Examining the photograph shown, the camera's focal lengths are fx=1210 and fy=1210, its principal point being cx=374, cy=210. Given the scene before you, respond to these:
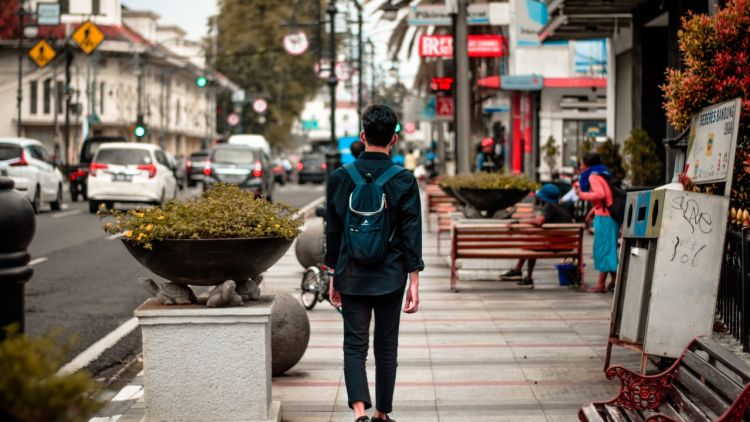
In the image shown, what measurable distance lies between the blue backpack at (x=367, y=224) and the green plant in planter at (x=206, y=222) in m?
0.63

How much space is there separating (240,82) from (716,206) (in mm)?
90368

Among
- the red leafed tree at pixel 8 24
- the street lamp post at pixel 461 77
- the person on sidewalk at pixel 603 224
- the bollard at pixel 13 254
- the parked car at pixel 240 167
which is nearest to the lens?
the bollard at pixel 13 254

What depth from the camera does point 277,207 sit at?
7.13m

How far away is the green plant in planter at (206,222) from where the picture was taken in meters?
6.42

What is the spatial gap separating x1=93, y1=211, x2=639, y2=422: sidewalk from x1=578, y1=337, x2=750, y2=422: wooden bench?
4.13ft

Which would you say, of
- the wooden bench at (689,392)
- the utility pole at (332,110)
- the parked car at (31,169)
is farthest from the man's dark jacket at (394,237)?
the parked car at (31,169)

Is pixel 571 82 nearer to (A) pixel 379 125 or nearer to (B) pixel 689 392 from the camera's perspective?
(A) pixel 379 125

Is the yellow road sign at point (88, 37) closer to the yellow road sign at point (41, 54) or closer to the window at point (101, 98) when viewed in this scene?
the yellow road sign at point (41, 54)

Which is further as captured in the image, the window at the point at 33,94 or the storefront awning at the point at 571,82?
the window at the point at 33,94

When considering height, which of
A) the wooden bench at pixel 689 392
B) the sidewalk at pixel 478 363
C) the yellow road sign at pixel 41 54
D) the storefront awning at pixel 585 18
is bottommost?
the sidewalk at pixel 478 363

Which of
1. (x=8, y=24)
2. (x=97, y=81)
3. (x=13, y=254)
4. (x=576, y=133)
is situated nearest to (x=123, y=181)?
(x=576, y=133)

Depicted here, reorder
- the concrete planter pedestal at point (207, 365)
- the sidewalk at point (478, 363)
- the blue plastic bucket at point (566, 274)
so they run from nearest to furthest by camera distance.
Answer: the concrete planter pedestal at point (207, 365)
the sidewalk at point (478, 363)
the blue plastic bucket at point (566, 274)

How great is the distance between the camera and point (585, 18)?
20719mm

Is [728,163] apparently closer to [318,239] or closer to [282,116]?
[318,239]
